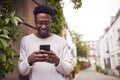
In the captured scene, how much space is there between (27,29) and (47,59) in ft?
5.41

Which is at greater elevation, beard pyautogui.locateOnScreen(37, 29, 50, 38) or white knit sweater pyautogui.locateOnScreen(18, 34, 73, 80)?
beard pyautogui.locateOnScreen(37, 29, 50, 38)

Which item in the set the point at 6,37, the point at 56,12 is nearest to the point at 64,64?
the point at 6,37

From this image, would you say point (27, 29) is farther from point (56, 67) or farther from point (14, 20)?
point (56, 67)

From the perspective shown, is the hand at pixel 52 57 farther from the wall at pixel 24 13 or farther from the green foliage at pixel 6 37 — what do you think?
the wall at pixel 24 13

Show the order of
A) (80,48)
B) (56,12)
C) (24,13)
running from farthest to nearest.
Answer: (80,48), (56,12), (24,13)

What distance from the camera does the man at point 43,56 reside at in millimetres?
1851

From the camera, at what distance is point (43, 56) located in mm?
1832

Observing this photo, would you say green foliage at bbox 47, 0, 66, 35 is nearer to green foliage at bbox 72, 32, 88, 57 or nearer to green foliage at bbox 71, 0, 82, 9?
green foliage at bbox 71, 0, 82, 9

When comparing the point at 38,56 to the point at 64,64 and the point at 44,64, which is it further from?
the point at 64,64

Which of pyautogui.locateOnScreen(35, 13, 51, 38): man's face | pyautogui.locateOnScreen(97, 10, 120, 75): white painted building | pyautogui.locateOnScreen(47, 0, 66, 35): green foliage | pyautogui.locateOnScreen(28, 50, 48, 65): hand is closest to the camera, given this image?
pyautogui.locateOnScreen(28, 50, 48, 65): hand

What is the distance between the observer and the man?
1851 millimetres

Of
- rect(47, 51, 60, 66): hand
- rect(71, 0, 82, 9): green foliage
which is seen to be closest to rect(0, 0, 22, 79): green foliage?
rect(47, 51, 60, 66): hand

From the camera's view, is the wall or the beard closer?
the beard

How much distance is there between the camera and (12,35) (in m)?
2.32
